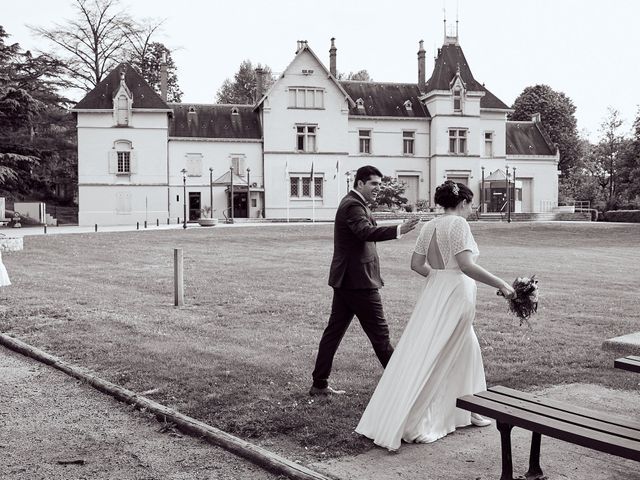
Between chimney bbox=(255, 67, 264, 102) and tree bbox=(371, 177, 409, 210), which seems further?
chimney bbox=(255, 67, 264, 102)

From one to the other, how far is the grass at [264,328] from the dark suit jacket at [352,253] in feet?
3.59

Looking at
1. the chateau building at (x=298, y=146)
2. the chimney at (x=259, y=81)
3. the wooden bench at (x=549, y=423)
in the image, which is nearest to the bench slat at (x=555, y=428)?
the wooden bench at (x=549, y=423)

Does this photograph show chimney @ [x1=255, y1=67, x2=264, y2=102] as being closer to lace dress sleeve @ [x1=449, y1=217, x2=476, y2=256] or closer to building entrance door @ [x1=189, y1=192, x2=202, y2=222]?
building entrance door @ [x1=189, y1=192, x2=202, y2=222]

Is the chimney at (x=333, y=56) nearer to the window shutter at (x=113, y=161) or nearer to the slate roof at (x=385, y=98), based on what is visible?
the slate roof at (x=385, y=98)

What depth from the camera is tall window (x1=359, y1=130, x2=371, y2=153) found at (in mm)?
55062

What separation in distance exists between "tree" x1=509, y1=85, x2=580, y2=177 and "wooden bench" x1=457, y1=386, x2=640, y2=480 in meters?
71.2

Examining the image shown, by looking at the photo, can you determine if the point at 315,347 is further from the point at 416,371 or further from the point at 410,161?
the point at 410,161

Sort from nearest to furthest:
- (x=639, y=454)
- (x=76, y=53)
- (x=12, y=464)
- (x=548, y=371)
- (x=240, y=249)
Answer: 1. (x=639, y=454)
2. (x=12, y=464)
3. (x=548, y=371)
4. (x=240, y=249)
5. (x=76, y=53)

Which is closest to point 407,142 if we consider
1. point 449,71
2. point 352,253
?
point 449,71

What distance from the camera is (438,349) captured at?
5.00 m

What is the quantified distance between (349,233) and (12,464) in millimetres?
3194

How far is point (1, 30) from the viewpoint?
4222 cm

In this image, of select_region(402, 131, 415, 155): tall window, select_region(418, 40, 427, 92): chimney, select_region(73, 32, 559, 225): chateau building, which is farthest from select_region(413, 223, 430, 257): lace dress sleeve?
select_region(418, 40, 427, 92): chimney

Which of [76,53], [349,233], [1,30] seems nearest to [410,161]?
[76,53]
